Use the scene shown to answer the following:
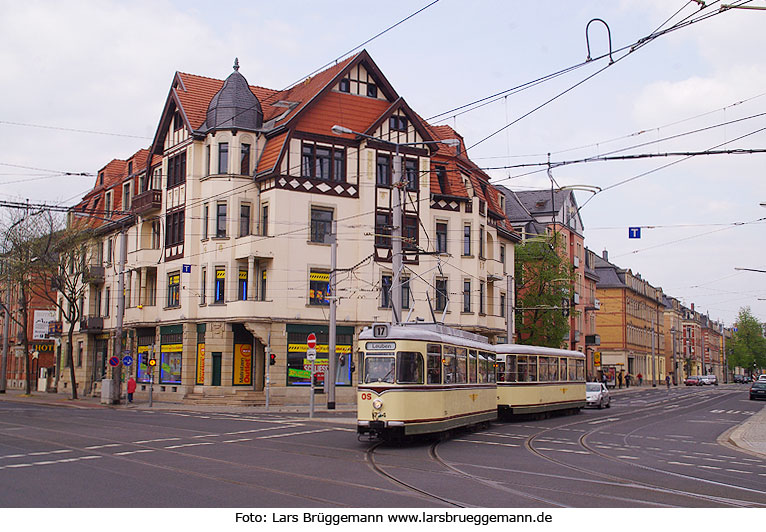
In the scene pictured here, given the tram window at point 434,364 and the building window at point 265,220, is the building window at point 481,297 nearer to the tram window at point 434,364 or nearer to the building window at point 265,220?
the building window at point 265,220

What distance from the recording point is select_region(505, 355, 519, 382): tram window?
29625 mm

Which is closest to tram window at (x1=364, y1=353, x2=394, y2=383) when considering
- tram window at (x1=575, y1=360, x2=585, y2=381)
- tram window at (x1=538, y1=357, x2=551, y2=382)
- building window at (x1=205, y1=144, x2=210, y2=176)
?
tram window at (x1=538, y1=357, x2=551, y2=382)

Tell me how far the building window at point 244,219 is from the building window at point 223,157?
2.08 m

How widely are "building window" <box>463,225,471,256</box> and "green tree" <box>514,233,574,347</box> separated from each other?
379 inches

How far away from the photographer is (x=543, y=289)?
55.8 meters

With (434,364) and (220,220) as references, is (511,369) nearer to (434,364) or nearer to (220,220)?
(434,364)

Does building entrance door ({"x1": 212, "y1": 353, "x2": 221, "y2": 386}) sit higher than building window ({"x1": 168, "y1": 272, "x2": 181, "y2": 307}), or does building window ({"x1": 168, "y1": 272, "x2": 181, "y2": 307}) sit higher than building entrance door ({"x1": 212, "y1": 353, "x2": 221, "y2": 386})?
building window ({"x1": 168, "y1": 272, "x2": 181, "y2": 307})

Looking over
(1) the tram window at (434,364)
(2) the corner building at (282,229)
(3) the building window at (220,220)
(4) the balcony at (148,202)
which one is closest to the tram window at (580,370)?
(2) the corner building at (282,229)

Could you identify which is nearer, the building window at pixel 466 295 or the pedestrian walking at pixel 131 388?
the pedestrian walking at pixel 131 388

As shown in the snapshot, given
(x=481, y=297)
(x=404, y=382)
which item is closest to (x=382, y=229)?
(x=481, y=297)

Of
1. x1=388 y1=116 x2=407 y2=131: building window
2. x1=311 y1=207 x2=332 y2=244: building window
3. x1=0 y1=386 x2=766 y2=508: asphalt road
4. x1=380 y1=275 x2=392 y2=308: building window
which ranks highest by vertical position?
x1=388 y1=116 x2=407 y2=131: building window

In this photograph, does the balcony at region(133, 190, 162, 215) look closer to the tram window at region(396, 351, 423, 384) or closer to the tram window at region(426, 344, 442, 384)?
the tram window at region(426, 344, 442, 384)

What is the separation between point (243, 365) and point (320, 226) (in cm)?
820

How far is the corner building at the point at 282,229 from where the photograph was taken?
40.8m
